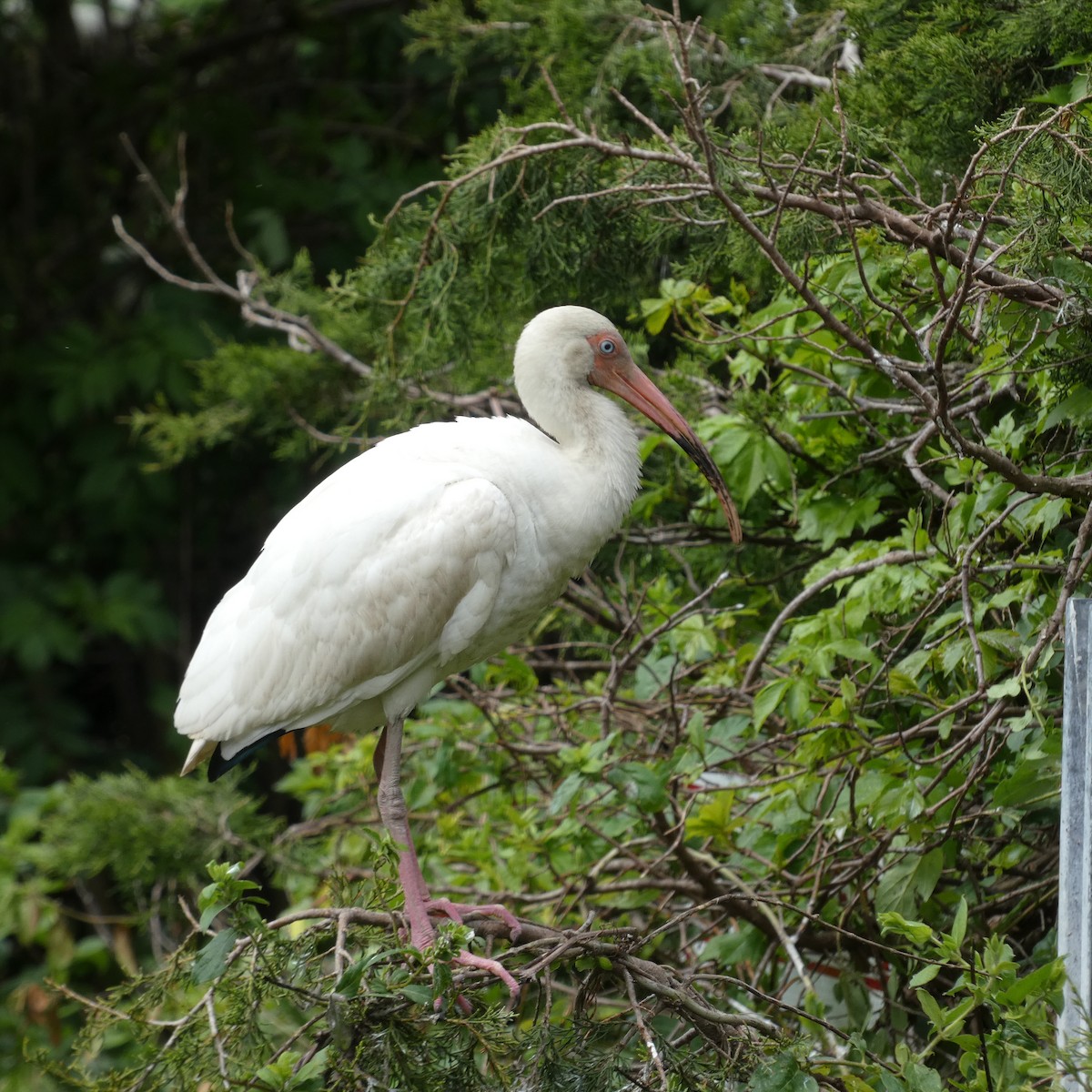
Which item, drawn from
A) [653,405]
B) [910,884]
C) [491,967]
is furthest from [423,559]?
[910,884]

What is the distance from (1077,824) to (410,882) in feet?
5.19

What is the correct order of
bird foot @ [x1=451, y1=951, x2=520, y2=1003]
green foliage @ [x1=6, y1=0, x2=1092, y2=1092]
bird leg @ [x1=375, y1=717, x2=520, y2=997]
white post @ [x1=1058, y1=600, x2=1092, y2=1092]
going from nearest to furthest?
white post @ [x1=1058, y1=600, x2=1092, y2=1092]
green foliage @ [x1=6, y1=0, x2=1092, y2=1092]
bird foot @ [x1=451, y1=951, x2=520, y2=1003]
bird leg @ [x1=375, y1=717, x2=520, y2=997]

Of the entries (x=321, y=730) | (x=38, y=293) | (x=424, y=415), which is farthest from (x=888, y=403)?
(x=38, y=293)

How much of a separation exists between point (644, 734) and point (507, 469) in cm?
100

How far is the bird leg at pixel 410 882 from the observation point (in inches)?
113

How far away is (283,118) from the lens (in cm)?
754

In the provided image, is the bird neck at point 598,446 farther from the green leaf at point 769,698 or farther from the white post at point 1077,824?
the white post at point 1077,824

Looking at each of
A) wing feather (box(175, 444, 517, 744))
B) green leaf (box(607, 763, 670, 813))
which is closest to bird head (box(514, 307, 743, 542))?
wing feather (box(175, 444, 517, 744))

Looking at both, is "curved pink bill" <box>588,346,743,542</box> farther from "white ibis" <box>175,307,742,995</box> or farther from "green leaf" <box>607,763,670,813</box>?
"green leaf" <box>607,763,670,813</box>

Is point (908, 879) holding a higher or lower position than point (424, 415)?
lower

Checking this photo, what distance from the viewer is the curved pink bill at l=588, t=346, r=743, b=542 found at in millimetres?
3514

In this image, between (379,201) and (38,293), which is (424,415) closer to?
(379,201)

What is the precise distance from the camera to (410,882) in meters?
3.28

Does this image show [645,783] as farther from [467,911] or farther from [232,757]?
[232,757]
